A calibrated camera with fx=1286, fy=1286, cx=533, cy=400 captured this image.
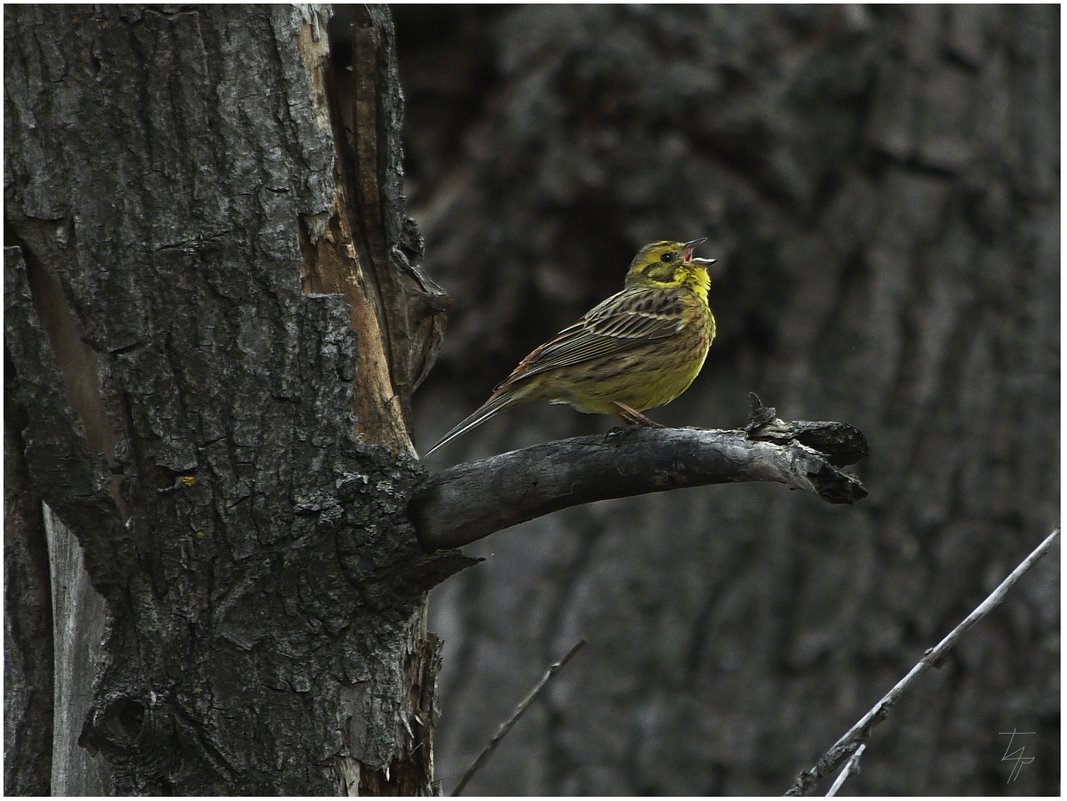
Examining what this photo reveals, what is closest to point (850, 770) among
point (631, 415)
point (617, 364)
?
point (631, 415)

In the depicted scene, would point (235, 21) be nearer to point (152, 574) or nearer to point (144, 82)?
point (144, 82)

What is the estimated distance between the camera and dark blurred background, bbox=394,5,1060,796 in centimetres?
686

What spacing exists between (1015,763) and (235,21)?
203 inches

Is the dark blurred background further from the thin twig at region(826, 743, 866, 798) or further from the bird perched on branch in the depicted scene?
the thin twig at region(826, 743, 866, 798)

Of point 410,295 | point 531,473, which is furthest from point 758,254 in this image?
point 531,473

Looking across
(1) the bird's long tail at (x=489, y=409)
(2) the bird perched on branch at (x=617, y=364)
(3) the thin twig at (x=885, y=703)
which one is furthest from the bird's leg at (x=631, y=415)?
(3) the thin twig at (x=885, y=703)

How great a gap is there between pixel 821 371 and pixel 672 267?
4.84 feet

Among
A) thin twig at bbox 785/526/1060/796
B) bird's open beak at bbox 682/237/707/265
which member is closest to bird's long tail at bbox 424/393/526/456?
bird's open beak at bbox 682/237/707/265

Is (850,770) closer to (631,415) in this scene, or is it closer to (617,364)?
(631,415)

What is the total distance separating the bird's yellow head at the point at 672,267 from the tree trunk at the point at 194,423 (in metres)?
2.73

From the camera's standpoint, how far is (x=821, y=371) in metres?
7.08

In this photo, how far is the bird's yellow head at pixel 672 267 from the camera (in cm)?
599

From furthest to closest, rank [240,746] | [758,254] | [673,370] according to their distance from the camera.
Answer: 1. [758,254]
2. [673,370]
3. [240,746]

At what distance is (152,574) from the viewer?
3.43 m
